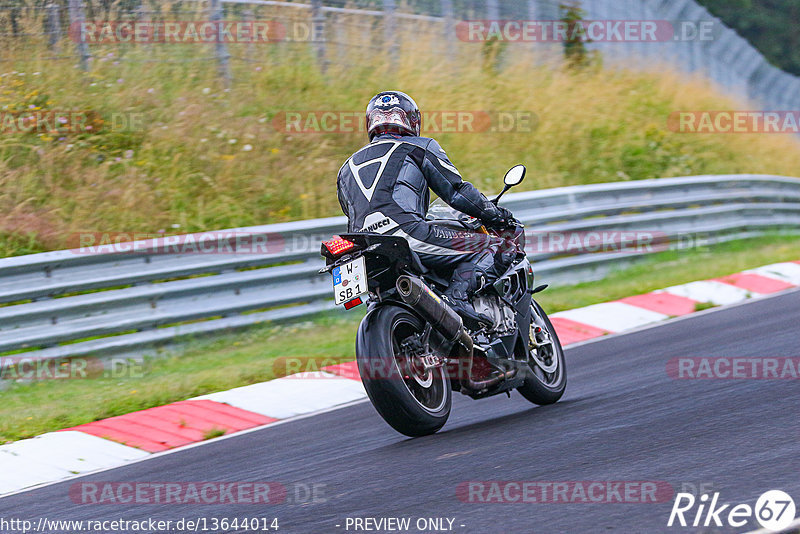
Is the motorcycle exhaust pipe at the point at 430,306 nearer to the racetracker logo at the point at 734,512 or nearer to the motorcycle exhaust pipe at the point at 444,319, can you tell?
the motorcycle exhaust pipe at the point at 444,319

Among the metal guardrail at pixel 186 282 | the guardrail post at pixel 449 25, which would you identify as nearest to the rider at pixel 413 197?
the metal guardrail at pixel 186 282

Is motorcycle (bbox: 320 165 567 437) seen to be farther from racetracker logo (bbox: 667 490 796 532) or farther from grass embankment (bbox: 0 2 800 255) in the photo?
grass embankment (bbox: 0 2 800 255)

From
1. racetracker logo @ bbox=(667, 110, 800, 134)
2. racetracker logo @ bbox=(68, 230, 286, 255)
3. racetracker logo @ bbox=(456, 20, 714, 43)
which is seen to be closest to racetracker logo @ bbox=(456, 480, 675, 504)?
racetracker logo @ bbox=(68, 230, 286, 255)

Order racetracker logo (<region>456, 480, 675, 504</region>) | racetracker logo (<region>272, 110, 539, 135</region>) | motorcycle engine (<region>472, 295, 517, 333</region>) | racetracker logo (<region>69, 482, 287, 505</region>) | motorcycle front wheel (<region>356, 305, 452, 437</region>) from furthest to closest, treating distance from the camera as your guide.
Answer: racetracker logo (<region>272, 110, 539, 135</region>), motorcycle engine (<region>472, 295, 517, 333</region>), motorcycle front wheel (<region>356, 305, 452, 437</region>), racetracker logo (<region>69, 482, 287, 505</region>), racetracker logo (<region>456, 480, 675, 504</region>)

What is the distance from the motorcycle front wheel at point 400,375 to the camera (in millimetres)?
5266

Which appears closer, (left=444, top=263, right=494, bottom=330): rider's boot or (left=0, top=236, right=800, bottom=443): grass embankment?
(left=444, top=263, right=494, bottom=330): rider's boot

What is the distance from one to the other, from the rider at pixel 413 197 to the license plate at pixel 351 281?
0.43 meters

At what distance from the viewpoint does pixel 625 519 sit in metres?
3.69

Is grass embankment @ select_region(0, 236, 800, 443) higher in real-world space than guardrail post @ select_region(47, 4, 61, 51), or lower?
lower

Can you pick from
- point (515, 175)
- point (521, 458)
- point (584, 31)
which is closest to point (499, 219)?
point (515, 175)

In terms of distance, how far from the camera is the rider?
18.8 ft

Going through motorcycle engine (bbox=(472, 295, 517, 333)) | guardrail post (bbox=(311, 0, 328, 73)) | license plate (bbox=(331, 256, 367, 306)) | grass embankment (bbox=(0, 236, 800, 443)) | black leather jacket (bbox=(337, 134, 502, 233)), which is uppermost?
guardrail post (bbox=(311, 0, 328, 73))

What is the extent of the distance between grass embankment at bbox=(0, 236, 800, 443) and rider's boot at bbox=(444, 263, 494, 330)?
2.71 meters

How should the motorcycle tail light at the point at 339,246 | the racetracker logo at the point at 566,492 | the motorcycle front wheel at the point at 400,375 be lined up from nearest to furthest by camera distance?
the racetracker logo at the point at 566,492, the motorcycle front wheel at the point at 400,375, the motorcycle tail light at the point at 339,246
